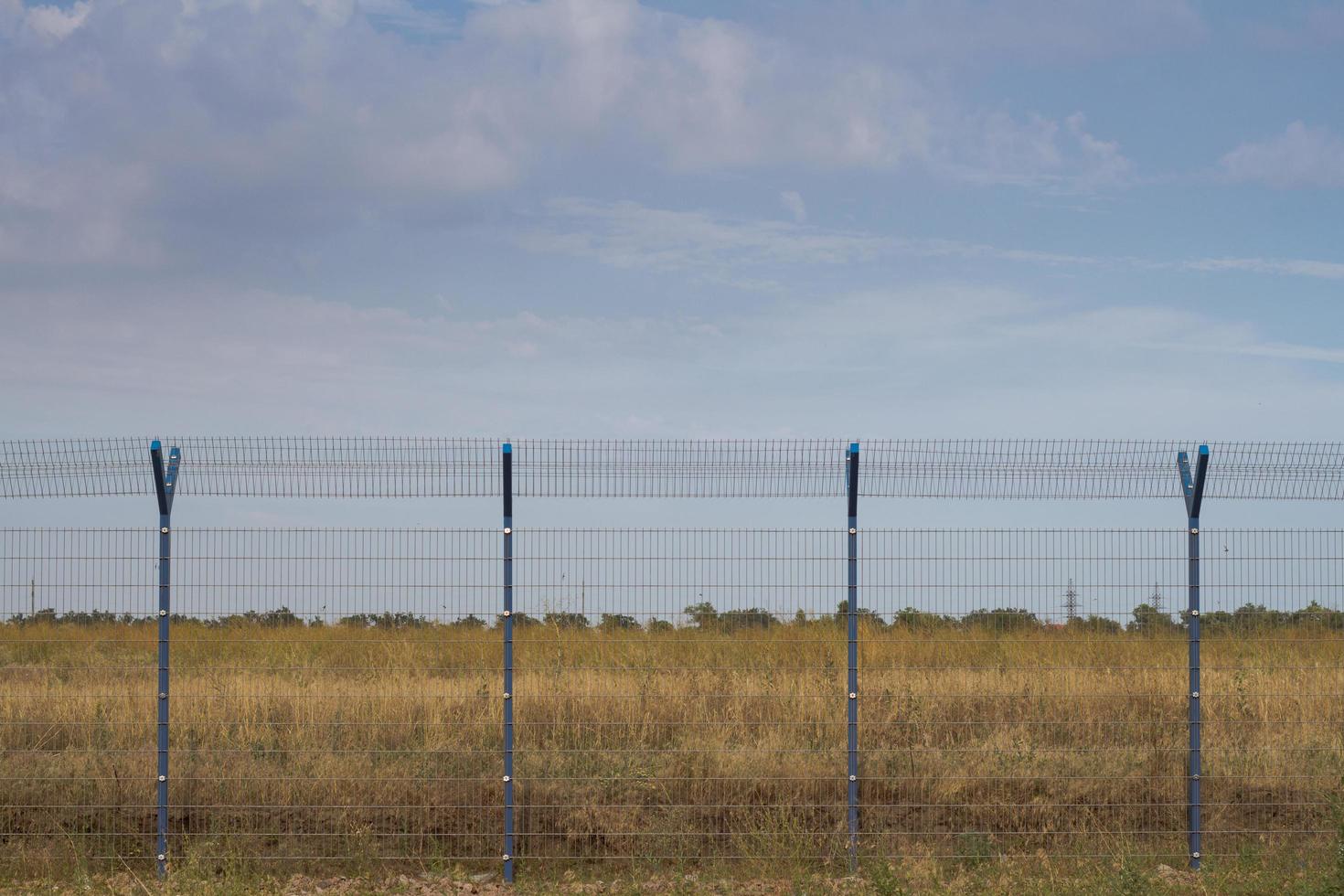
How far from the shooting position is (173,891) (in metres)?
8.85

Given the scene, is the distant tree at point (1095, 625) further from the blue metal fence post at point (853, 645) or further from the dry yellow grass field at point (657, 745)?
the blue metal fence post at point (853, 645)

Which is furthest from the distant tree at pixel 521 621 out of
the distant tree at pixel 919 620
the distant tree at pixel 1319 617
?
the distant tree at pixel 1319 617

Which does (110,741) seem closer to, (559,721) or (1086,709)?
(559,721)

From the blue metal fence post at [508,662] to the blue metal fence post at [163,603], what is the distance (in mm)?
2764

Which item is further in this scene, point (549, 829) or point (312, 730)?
point (312, 730)

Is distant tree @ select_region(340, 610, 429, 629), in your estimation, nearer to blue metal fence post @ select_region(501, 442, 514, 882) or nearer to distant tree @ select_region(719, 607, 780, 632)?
blue metal fence post @ select_region(501, 442, 514, 882)

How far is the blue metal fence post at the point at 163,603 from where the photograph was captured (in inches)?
376

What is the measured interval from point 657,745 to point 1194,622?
4.85m

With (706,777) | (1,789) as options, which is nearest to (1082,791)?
(706,777)

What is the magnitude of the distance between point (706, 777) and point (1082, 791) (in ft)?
11.5

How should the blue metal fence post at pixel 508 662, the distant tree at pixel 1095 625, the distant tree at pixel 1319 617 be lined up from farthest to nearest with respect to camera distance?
the distant tree at pixel 1319 617 → the distant tree at pixel 1095 625 → the blue metal fence post at pixel 508 662

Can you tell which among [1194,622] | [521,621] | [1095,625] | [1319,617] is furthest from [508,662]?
[1319,617]

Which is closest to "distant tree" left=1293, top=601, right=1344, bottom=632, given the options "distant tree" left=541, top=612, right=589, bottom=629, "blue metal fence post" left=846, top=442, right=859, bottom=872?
"blue metal fence post" left=846, top=442, right=859, bottom=872

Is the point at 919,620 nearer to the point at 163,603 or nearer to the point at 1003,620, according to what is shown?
the point at 1003,620
